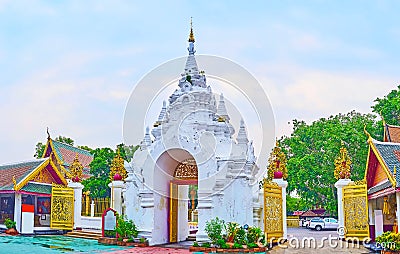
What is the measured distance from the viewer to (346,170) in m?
15.8

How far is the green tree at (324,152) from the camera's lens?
24453 millimetres

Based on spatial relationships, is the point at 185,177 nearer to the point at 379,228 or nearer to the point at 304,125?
the point at 379,228

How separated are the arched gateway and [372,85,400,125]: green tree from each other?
11.5 metres

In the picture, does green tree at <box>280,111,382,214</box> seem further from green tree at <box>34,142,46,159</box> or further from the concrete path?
green tree at <box>34,142,46,159</box>

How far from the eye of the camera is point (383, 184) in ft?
41.9

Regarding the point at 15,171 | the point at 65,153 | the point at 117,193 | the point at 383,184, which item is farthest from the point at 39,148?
the point at 383,184

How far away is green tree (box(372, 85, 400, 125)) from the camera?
74.7ft

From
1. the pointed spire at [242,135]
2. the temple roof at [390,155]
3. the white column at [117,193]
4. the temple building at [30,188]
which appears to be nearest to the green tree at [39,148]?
the temple building at [30,188]

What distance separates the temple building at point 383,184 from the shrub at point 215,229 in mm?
4523

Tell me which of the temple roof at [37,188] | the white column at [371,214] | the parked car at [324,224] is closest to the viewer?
the white column at [371,214]

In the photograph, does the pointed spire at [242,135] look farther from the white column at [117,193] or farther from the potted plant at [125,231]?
the white column at [117,193]

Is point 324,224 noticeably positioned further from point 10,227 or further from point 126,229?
point 10,227

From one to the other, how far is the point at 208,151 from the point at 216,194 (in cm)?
123

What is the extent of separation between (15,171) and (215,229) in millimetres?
10516
